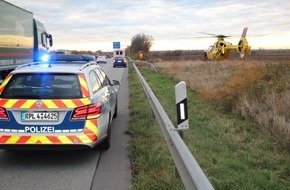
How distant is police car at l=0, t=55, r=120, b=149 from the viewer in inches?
224

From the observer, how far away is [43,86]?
20.1 ft

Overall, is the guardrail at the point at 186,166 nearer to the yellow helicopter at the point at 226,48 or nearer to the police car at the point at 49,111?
the police car at the point at 49,111

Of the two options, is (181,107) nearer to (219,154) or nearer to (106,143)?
(219,154)

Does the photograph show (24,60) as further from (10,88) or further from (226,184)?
(226,184)

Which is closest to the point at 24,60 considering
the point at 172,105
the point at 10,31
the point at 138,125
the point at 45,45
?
the point at 10,31

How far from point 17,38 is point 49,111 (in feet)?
37.6

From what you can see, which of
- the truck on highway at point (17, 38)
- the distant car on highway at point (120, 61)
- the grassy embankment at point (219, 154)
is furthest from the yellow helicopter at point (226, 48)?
the grassy embankment at point (219, 154)

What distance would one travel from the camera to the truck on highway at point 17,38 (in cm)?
1437

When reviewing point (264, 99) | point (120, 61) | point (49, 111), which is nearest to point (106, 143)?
point (49, 111)

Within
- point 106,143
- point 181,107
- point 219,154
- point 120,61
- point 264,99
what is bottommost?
point 219,154

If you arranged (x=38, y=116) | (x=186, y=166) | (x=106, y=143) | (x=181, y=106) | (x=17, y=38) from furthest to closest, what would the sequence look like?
1. (x=17, y=38)
2. (x=106, y=143)
3. (x=38, y=116)
4. (x=181, y=106)
5. (x=186, y=166)

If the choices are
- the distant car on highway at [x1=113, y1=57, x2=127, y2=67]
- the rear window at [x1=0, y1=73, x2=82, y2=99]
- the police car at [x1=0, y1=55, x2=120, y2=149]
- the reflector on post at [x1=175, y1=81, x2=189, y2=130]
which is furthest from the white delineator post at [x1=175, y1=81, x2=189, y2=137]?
the distant car on highway at [x1=113, y1=57, x2=127, y2=67]

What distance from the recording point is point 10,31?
15203 millimetres

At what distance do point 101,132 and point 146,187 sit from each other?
1.71 meters
